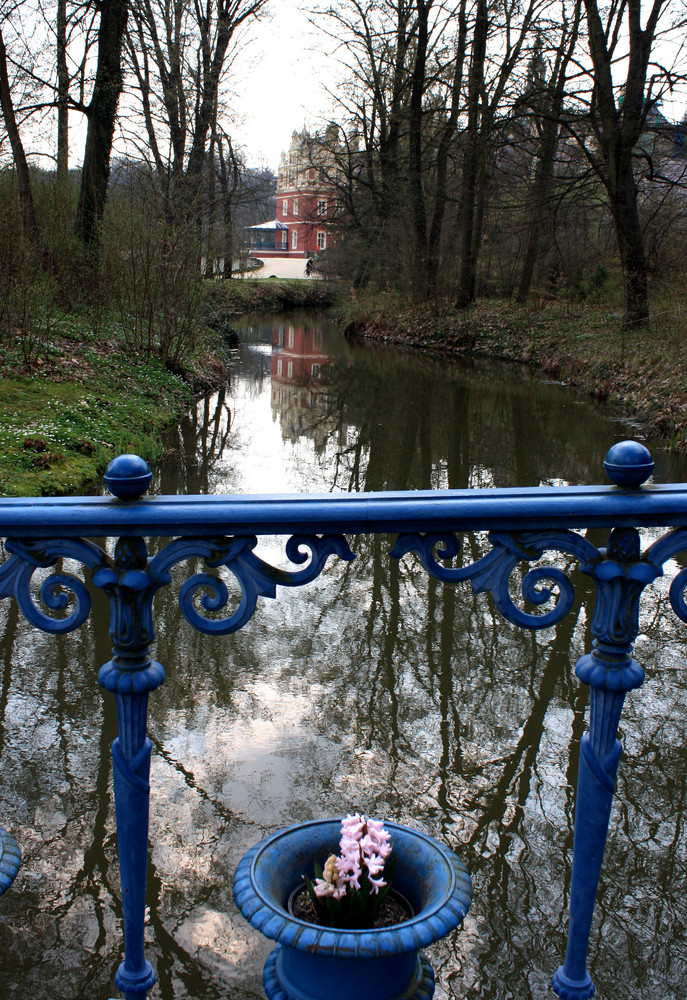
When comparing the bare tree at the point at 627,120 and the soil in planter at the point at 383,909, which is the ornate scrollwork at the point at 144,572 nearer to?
the soil in planter at the point at 383,909

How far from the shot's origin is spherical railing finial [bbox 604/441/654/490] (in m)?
1.57

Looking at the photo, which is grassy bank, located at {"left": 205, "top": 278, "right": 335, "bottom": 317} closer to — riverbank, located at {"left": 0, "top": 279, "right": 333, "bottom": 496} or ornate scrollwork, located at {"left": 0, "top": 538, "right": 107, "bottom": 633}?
riverbank, located at {"left": 0, "top": 279, "right": 333, "bottom": 496}

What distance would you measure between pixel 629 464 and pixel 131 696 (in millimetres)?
1041

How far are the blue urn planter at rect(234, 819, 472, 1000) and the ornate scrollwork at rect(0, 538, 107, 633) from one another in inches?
29.6

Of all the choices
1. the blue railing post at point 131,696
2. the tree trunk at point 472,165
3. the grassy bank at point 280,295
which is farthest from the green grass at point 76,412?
the grassy bank at point 280,295

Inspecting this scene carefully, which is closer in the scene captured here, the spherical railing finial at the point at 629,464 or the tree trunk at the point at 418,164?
the spherical railing finial at the point at 629,464

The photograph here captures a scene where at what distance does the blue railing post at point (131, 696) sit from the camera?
1602mm

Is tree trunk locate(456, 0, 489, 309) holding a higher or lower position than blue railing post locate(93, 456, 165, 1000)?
higher

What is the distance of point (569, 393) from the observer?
55.5ft

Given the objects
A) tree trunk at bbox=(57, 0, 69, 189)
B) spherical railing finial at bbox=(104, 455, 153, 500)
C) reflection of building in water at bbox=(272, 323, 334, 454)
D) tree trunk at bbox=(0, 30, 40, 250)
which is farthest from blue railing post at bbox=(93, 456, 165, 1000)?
tree trunk at bbox=(57, 0, 69, 189)

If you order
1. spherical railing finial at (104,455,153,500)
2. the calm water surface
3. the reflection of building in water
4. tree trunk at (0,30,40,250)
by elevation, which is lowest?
the calm water surface

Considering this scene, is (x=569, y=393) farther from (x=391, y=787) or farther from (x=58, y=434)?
(x=391, y=787)

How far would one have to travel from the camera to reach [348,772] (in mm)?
3553

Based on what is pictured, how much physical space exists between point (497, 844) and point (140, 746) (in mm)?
1803
